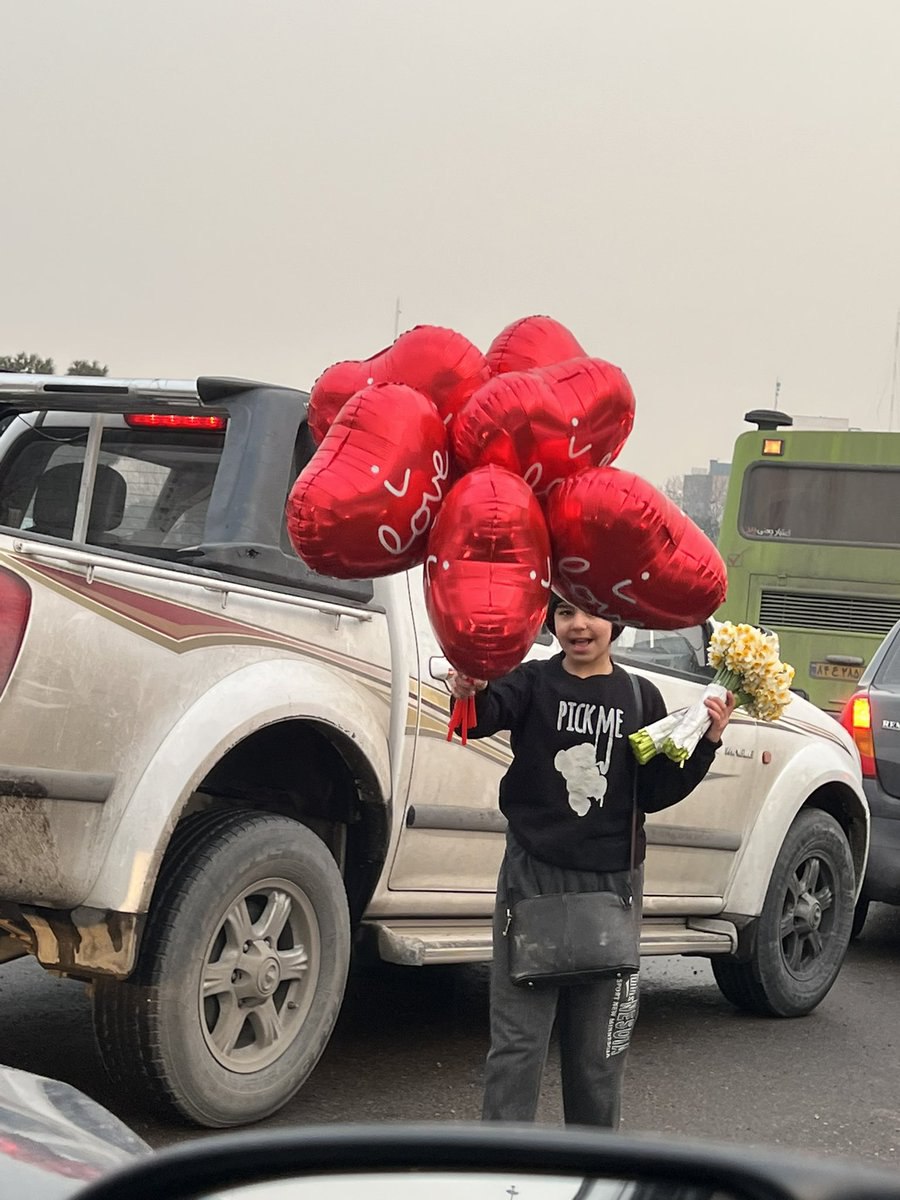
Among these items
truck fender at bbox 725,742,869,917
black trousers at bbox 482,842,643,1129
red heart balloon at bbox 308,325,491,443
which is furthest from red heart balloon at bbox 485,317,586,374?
truck fender at bbox 725,742,869,917

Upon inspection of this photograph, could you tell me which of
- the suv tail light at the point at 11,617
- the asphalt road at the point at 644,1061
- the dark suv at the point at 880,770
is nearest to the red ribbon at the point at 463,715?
the suv tail light at the point at 11,617

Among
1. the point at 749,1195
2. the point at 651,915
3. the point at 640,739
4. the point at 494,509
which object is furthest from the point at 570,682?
the point at 749,1195

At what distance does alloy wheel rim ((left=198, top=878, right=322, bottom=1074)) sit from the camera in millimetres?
4738

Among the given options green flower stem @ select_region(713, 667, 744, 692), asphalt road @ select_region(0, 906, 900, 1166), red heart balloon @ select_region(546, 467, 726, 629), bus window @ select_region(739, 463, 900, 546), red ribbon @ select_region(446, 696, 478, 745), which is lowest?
asphalt road @ select_region(0, 906, 900, 1166)

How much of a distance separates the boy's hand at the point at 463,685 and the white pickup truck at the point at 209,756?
1.04 metres

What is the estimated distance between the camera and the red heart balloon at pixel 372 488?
10.8 feet

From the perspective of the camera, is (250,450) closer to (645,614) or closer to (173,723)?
(173,723)

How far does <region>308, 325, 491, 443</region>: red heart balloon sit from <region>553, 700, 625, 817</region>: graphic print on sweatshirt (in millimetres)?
851

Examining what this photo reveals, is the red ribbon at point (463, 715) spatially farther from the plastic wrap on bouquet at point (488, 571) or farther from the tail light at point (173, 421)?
the tail light at point (173, 421)

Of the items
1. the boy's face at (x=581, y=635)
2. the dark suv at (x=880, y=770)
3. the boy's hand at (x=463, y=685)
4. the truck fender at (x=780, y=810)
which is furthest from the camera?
the dark suv at (x=880, y=770)

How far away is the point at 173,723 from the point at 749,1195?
3.58 m

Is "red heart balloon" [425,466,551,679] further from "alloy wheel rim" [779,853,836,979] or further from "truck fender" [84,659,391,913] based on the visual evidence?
"alloy wheel rim" [779,853,836,979]

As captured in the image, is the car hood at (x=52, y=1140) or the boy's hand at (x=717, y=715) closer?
the car hood at (x=52, y=1140)

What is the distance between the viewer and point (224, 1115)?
15.5ft
